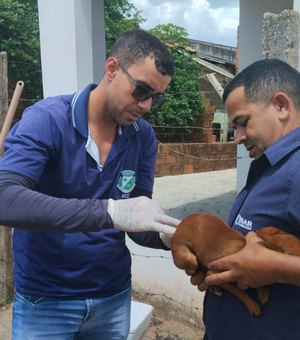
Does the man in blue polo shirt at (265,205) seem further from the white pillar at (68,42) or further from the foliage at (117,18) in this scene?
the foliage at (117,18)

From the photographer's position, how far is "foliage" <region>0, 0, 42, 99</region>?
26.8 ft

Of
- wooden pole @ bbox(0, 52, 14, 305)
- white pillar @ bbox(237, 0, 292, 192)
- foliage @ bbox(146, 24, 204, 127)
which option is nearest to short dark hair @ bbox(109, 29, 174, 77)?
wooden pole @ bbox(0, 52, 14, 305)

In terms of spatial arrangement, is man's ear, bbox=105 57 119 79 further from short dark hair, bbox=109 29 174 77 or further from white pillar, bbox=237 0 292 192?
white pillar, bbox=237 0 292 192

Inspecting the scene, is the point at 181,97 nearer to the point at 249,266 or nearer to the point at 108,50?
the point at 108,50

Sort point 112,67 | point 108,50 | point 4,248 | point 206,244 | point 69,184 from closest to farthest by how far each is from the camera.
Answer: point 206,244
point 69,184
point 112,67
point 4,248
point 108,50

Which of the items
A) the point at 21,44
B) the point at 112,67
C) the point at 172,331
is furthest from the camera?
the point at 21,44

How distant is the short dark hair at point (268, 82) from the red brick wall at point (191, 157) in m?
5.55

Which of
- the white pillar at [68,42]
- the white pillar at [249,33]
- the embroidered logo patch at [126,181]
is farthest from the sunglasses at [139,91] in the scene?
the white pillar at [249,33]

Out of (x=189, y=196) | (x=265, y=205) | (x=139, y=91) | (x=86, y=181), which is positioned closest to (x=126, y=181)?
(x=86, y=181)

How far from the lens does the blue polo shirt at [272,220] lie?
4.32 ft

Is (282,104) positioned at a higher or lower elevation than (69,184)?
higher

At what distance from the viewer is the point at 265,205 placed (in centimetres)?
137

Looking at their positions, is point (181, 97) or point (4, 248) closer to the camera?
point (4, 248)

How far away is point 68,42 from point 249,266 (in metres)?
3.33
